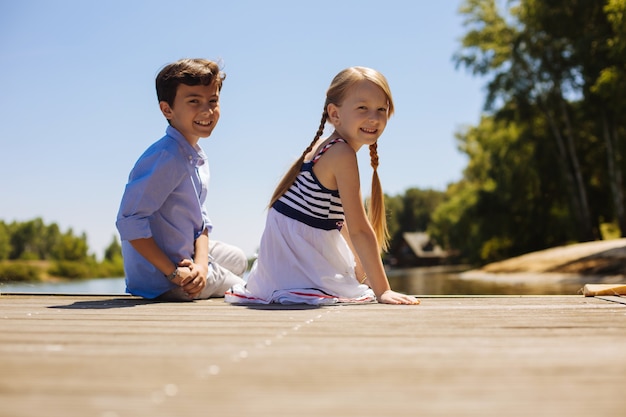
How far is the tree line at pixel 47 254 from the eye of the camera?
197 feet

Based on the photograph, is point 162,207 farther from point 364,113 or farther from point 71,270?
point 71,270

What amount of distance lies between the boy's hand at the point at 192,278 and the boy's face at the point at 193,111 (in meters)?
Answer: 0.73

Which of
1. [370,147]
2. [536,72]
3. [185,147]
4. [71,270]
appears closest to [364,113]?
[370,147]

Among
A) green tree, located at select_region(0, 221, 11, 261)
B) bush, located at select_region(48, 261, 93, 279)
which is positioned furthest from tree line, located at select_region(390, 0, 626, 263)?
green tree, located at select_region(0, 221, 11, 261)

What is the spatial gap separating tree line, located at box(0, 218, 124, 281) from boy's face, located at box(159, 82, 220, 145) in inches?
1277

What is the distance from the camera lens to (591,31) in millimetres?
21688

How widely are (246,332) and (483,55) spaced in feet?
83.6

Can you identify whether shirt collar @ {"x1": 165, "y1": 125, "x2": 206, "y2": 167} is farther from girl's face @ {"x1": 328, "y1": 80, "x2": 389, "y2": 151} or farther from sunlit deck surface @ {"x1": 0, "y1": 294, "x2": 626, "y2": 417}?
sunlit deck surface @ {"x1": 0, "y1": 294, "x2": 626, "y2": 417}

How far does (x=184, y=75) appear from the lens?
3.73 m

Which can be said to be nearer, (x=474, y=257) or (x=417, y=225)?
(x=474, y=257)

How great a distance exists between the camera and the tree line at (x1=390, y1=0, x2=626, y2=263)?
21.9m

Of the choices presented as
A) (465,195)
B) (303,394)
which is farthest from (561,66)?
(303,394)

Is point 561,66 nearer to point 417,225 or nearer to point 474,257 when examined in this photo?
point 474,257

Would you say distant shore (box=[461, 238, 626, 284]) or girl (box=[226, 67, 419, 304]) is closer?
girl (box=[226, 67, 419, 304])
